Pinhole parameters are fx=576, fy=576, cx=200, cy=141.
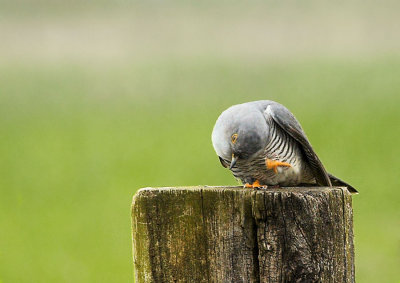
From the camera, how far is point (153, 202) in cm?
224

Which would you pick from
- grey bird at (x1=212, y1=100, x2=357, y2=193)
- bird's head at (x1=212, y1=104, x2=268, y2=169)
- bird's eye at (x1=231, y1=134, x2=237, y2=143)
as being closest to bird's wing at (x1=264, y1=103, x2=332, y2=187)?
grey bird at (x1=212, y1=100, x2=357, y2=193)

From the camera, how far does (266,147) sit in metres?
3.72

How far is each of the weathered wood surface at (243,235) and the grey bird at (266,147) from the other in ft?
3.56

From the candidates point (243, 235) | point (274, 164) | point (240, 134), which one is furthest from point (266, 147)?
point (243, 235)

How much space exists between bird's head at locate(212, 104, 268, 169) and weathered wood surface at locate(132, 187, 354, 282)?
125 cm

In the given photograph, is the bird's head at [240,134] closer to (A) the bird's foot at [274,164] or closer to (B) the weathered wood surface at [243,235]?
(A) the bird's foot at [274,164]

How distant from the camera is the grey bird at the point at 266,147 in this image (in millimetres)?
3492

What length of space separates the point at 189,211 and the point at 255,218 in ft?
0.84

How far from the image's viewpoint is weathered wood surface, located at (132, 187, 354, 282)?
2.12 m

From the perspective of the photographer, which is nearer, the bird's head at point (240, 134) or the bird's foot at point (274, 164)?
the bird's head at point (240, 134)

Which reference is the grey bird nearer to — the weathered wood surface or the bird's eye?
the bird's eye

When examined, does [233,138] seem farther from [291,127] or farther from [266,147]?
[291,127]

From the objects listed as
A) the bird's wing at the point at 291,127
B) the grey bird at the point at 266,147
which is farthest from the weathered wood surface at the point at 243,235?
the bird's wing at the point at 291,127

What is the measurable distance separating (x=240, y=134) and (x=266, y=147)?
1.09 ft
